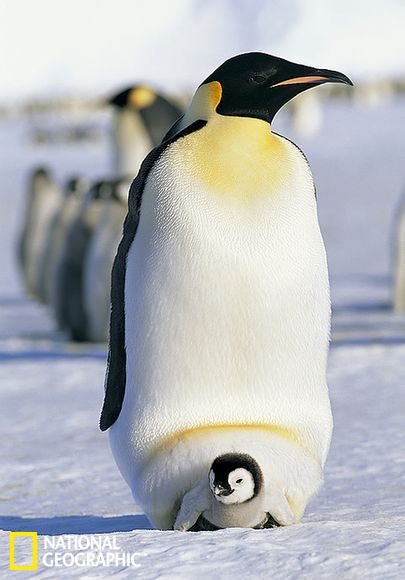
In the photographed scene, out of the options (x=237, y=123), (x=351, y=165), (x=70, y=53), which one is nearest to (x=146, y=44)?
(x=70, y=53)

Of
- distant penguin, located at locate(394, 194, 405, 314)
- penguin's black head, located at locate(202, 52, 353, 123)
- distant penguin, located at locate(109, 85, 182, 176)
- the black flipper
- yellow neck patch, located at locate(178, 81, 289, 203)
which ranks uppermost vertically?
penguin's black head, located at locate(202, 52, 353, 123)

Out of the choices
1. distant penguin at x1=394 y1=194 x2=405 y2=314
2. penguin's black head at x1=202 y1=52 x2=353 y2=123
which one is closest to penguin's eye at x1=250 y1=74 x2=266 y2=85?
penguin's black head at x1=202 y1=52 x2=353 y2=123

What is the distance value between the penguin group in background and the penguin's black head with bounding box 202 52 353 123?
15.1 ft

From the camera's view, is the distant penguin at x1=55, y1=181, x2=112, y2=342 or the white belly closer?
the white belly

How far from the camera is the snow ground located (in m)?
2.47

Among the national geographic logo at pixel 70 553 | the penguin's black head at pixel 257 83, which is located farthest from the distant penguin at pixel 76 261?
the national geographic logo at pixel 70 553

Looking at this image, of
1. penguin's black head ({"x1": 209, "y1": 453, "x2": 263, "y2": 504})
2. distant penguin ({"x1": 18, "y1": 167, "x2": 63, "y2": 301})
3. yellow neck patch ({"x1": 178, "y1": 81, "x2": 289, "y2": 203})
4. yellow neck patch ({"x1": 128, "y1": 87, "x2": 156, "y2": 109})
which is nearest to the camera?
penguin's black head ({"x1": 209, "y1": 453, "x2": 263, "y2": 504})

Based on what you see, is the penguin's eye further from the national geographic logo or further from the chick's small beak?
the national geographic logo

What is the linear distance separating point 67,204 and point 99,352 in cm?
339

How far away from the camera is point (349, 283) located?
10945 millimetres

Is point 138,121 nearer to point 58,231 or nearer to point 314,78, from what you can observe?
point 58,231

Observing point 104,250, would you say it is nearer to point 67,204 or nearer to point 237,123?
point 67,204

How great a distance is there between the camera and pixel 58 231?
10.4m

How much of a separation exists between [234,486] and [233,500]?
35mm
